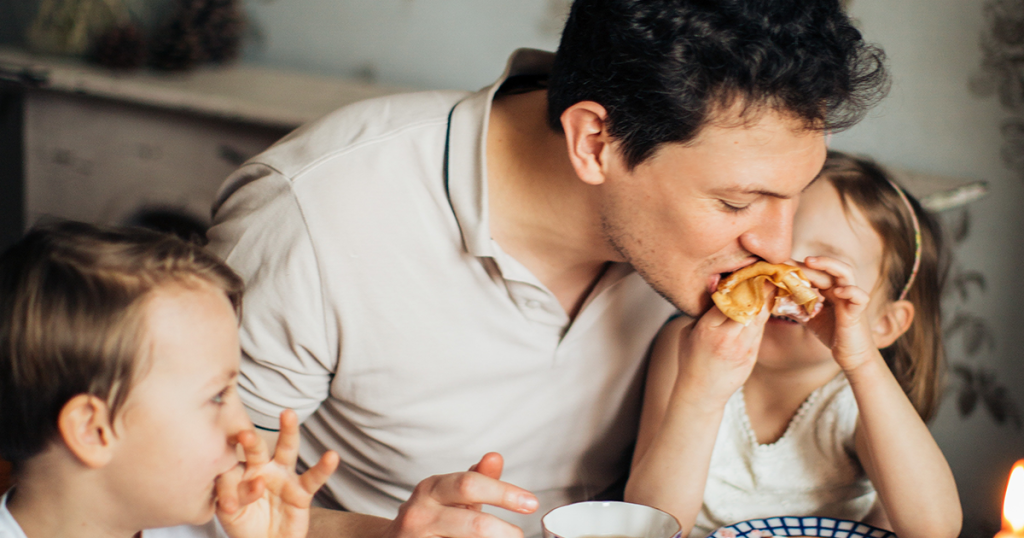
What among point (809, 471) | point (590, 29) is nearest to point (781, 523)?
point (809, 471)

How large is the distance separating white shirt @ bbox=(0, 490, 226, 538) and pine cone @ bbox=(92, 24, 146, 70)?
5.15 ft

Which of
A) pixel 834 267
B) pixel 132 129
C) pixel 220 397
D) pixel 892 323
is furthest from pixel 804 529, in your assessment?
pixel 132 129

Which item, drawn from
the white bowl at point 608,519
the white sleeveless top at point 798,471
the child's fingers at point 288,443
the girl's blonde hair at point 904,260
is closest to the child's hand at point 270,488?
the child's fingers at point 288,443

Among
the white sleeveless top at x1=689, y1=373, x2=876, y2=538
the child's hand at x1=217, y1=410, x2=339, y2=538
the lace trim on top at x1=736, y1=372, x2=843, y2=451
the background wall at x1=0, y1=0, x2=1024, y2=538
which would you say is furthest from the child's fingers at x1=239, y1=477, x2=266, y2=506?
the background wall at x1=0, y1=0, x2=1024, y2=538

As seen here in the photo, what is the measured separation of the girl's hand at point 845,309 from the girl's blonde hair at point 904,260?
0.57 ft

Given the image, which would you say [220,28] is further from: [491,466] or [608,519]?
[608,519]

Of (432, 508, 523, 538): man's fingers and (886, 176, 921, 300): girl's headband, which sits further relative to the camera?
(886, 176, 921, 300): girl's headband

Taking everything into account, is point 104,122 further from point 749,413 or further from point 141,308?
point 749,413

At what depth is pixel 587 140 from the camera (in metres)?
1.11

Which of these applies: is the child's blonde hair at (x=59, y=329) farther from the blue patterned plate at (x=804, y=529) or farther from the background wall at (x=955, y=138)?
the background wall at (x=955, y=138)

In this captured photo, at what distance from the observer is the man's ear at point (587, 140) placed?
42.6 inches

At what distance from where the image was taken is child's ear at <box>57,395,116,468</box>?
2.38 ft

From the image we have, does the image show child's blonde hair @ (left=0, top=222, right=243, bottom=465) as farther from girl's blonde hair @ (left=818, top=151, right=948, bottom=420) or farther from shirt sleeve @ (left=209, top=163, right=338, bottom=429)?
girl's blonde hair @ (left=818, top=151, right=948, bottom=420)

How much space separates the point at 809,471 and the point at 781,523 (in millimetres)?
348
